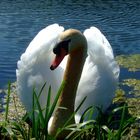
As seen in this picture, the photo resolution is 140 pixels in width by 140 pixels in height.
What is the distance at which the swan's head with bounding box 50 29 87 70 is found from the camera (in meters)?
4.46

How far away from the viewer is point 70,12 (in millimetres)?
15609

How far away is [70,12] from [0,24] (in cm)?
364

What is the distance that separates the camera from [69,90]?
467cm

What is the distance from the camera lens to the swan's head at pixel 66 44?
446cm

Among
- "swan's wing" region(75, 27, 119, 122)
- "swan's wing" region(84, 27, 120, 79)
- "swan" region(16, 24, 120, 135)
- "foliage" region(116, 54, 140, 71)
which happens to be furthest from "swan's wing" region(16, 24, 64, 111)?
"foliage" region(116, 54, 140, 71)

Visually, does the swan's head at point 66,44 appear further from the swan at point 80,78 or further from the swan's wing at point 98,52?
the swan's wing at point 98,52

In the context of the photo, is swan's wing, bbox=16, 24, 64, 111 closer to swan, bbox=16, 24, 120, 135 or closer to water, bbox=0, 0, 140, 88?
swan, bbox=16, 24, 120, 135

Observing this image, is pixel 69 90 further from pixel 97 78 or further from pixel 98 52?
pixel 98 52

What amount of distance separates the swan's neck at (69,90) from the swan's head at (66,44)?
3.8 inches

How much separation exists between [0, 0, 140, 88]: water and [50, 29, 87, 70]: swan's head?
2761 millimetres

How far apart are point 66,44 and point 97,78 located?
111 centimetres

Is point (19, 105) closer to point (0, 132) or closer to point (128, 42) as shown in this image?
point (0, 132)

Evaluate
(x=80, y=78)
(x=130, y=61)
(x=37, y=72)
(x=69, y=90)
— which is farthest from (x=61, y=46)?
(x=130, y=61)

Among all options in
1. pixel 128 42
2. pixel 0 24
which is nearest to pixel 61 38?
pixel 128 42
